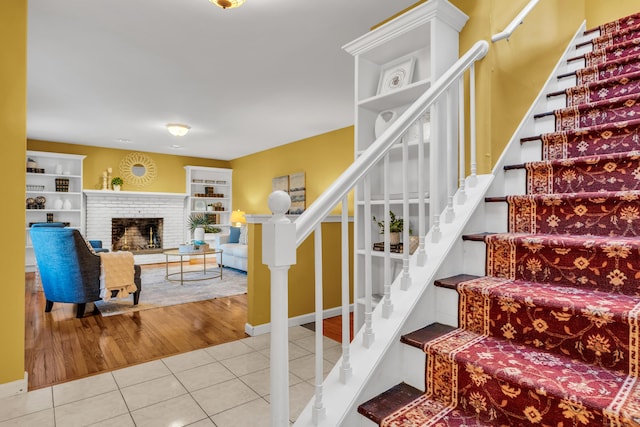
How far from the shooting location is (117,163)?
306 inches

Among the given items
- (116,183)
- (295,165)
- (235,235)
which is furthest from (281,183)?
(116,183)

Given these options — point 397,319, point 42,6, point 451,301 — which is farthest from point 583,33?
point 42,6

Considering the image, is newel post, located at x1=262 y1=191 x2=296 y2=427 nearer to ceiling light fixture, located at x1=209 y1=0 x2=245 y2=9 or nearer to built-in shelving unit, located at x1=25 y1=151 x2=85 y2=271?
ceiling light fixture, located at x1=209 y1=0 x2=245 y2=9

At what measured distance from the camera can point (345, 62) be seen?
3.55 m

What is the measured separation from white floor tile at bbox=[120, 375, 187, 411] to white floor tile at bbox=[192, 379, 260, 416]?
0.49 ft

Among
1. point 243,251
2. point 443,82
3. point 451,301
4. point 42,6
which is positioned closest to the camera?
point 451,301

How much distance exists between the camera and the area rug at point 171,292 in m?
4.20

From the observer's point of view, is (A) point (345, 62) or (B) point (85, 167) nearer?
(A) point (345, 62)

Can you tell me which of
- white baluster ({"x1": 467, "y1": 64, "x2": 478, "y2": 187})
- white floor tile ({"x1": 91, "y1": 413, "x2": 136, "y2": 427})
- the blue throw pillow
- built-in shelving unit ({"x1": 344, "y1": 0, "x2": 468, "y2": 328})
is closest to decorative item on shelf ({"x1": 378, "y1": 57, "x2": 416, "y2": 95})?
built-in shelving unit ({"x1": 344, "y1": 0, "x2": 468, "y2": 328})

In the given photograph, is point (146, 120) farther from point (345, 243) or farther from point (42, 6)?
point (345, 243)

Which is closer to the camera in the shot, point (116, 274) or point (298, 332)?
point (298, 332)

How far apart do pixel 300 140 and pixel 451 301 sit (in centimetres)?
592

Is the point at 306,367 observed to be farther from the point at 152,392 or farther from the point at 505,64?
the point at 505,64

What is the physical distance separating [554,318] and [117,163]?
854 cm
